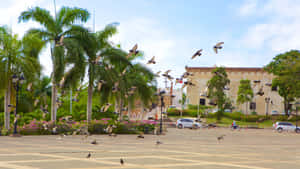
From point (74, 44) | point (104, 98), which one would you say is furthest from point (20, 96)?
point (74, 44)

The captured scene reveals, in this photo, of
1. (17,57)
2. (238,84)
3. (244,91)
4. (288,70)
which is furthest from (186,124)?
(238,84)

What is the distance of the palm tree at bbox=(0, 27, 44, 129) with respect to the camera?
19.0 m

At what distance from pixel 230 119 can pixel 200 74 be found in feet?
53.1

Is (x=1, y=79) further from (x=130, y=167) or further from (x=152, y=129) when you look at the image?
(x=130, y=167)

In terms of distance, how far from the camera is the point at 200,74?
2712 inches

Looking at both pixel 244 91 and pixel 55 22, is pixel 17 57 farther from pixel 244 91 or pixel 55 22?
pixel 244 91

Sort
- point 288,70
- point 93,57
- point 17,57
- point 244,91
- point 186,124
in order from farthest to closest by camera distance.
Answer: point 244,91 → point 288,70 → point 186,124 → point 93,57 → point 17,57

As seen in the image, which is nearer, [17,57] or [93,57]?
[17,57]

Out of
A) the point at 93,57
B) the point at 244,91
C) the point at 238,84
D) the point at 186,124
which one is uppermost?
the point at 238,84

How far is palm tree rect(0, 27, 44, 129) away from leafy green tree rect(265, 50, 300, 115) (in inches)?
1284

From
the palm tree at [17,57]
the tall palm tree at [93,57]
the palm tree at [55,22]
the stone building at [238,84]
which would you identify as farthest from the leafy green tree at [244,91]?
the palm tree at [17,57]

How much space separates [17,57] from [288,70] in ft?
118

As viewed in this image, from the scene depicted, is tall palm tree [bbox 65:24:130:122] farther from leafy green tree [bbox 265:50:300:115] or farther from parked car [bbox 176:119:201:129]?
leafy green tree [bbox 265:50:300:115]

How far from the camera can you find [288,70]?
44.2 meters
